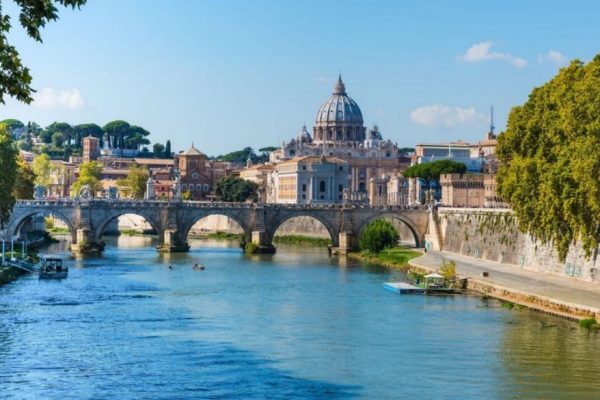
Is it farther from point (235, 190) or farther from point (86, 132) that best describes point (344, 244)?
point (86, 132)

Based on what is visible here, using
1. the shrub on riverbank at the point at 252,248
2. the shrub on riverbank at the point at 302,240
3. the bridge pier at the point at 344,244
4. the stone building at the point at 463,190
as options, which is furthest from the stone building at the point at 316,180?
the shrub on riverbank at the point at 252,248

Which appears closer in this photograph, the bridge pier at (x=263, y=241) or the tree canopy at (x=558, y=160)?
the tree canopy at (x=558, y=160)

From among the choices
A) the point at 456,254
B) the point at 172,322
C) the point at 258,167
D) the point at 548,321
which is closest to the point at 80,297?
the point at 172,322

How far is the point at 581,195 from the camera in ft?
137

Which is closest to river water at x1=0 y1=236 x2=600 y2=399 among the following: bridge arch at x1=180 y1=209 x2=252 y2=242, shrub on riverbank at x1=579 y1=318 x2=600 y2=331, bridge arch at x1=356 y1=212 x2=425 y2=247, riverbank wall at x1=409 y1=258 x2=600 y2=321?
shrub on riverbank at x1=579 y1=318 x2=600 y2=331

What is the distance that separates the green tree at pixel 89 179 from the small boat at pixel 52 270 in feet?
223

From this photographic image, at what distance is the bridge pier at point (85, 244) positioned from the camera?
71.4 m

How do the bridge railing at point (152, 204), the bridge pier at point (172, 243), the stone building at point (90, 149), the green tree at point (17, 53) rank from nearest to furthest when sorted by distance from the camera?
the green tree at point (17, 53) < the bridge railing at point (152, 204) < the bridge pier at point (172, 243) < the stone building at point (90, 149)

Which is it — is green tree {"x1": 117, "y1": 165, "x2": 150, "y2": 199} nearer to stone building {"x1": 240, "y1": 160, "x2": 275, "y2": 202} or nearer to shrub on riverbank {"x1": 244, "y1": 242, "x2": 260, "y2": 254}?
stone building {"x1": 240, "y1": 160, "x2": 275, "y2": 202}

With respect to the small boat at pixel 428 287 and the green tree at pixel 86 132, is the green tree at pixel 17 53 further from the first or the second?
the green tree at pixel 86 132

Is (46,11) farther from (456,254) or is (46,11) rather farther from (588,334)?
(456,254)

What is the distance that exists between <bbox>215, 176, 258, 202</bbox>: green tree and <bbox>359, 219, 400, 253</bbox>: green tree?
5352cm

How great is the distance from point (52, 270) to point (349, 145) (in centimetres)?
11073

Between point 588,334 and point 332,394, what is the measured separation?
10.5 metres
